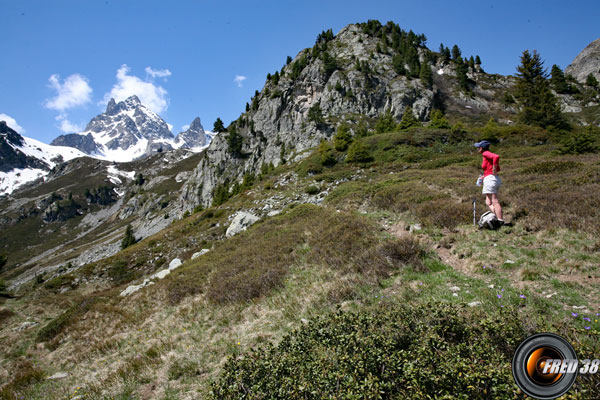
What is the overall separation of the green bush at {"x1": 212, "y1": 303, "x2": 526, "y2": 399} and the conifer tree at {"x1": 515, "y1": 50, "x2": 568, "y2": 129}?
54.0m

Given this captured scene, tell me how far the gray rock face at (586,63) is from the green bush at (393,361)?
160319 millimetres

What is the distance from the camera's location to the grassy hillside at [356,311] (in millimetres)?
3631

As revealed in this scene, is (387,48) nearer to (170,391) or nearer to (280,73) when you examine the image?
(280,73)

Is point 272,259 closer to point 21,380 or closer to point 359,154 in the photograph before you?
point 21,380

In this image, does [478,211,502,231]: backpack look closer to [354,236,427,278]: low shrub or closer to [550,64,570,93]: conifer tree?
[354,236,427,278]: low shrub

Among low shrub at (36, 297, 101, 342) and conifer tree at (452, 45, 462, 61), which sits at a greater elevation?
conifer tree at (452, 45, 462, 61)

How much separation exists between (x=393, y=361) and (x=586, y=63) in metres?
194

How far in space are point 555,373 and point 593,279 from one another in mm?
4307

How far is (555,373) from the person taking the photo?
2.69 metres

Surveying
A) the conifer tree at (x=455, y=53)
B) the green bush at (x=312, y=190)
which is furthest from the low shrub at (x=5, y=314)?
the conifer tree at (x=455, y=53)

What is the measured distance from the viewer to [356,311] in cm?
612

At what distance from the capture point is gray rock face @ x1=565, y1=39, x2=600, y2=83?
4491 inches
